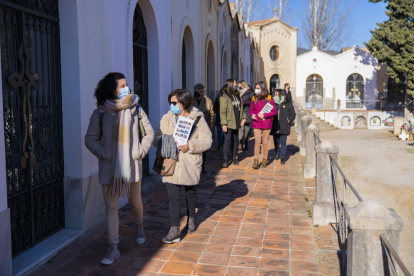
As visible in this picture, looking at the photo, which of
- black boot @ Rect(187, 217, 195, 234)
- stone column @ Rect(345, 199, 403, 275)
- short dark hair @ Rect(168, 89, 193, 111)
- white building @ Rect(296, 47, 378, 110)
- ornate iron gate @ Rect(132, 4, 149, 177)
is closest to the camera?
stone column @ Rect(345, 199, 403, 275)

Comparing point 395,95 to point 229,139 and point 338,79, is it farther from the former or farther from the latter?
point 229,139

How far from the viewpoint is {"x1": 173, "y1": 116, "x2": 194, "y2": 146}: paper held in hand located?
166 inches

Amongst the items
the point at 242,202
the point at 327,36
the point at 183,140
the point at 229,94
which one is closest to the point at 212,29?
the point at 229,94

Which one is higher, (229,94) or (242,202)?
(229,94)

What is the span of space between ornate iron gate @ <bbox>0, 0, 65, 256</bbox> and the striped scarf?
33.4 inches

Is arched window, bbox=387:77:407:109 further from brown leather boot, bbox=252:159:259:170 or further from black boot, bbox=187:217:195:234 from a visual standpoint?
black boot, bbox=187:217:195:234

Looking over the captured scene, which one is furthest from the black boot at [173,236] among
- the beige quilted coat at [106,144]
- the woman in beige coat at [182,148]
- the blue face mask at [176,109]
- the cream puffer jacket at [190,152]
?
the blue face mask at [176,109]

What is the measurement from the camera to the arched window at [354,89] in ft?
120

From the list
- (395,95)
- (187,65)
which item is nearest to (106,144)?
(187,65)

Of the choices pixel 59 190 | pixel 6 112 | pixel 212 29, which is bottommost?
pixel 59 190

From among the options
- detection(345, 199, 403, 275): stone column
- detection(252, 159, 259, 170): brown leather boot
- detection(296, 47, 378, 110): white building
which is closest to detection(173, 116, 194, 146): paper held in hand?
→ detection(345, 199, 403, 275): stone column

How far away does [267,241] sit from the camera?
4539 mm

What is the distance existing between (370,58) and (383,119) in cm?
1027

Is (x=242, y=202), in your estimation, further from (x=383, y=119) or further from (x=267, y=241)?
(x=383, y=119)
